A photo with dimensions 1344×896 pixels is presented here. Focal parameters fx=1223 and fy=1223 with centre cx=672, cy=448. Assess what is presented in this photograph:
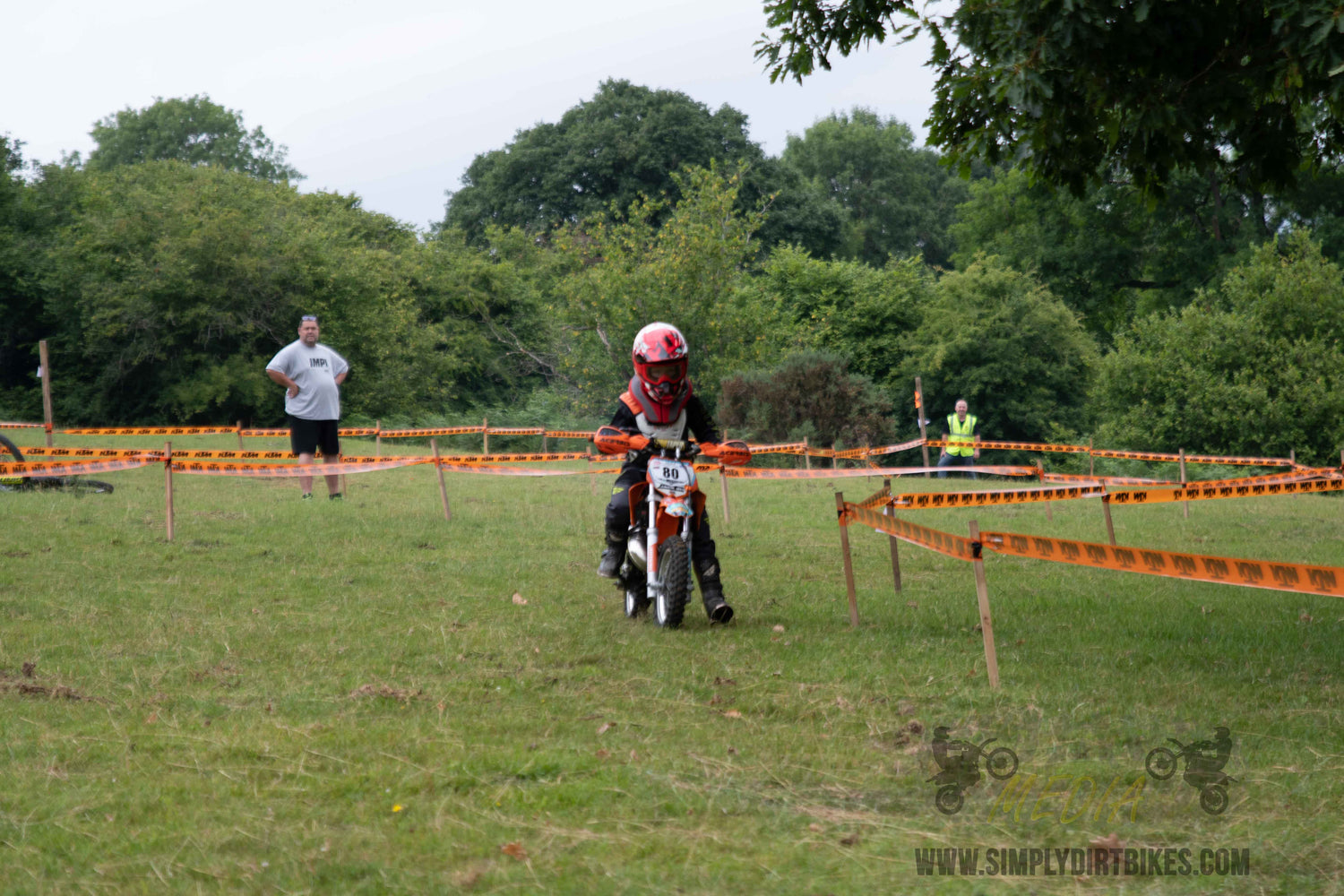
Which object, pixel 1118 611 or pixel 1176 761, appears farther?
pixel 1118 611

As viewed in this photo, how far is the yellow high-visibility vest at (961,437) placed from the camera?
2237 centimetres

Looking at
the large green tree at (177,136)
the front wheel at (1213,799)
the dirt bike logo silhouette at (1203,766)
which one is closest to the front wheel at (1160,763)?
the dirt bike logo silhouette at (1203,766)

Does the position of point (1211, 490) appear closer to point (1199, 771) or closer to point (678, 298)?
point (1199, 771)

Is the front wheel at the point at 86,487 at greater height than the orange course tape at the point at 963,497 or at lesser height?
greater

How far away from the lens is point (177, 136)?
7094 cm

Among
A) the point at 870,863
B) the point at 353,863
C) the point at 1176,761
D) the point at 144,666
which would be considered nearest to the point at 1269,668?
the point at 1176,761

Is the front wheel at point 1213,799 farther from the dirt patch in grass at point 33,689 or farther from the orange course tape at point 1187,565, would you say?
the dirt patch in grass at point 33,689

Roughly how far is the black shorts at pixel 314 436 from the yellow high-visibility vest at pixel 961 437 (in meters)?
11.8

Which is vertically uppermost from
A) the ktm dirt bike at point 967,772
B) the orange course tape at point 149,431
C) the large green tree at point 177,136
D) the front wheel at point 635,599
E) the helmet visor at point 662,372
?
the large green tree at point 177,136

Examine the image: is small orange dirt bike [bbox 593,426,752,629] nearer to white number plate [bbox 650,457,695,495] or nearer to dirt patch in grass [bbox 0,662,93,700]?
white number plate [bbox 650,457,695,495]

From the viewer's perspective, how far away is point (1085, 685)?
6559 mm

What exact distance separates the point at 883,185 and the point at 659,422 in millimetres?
73742

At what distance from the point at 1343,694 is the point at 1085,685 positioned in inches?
51.5

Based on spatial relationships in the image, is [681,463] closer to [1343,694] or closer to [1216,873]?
[1343,694]
